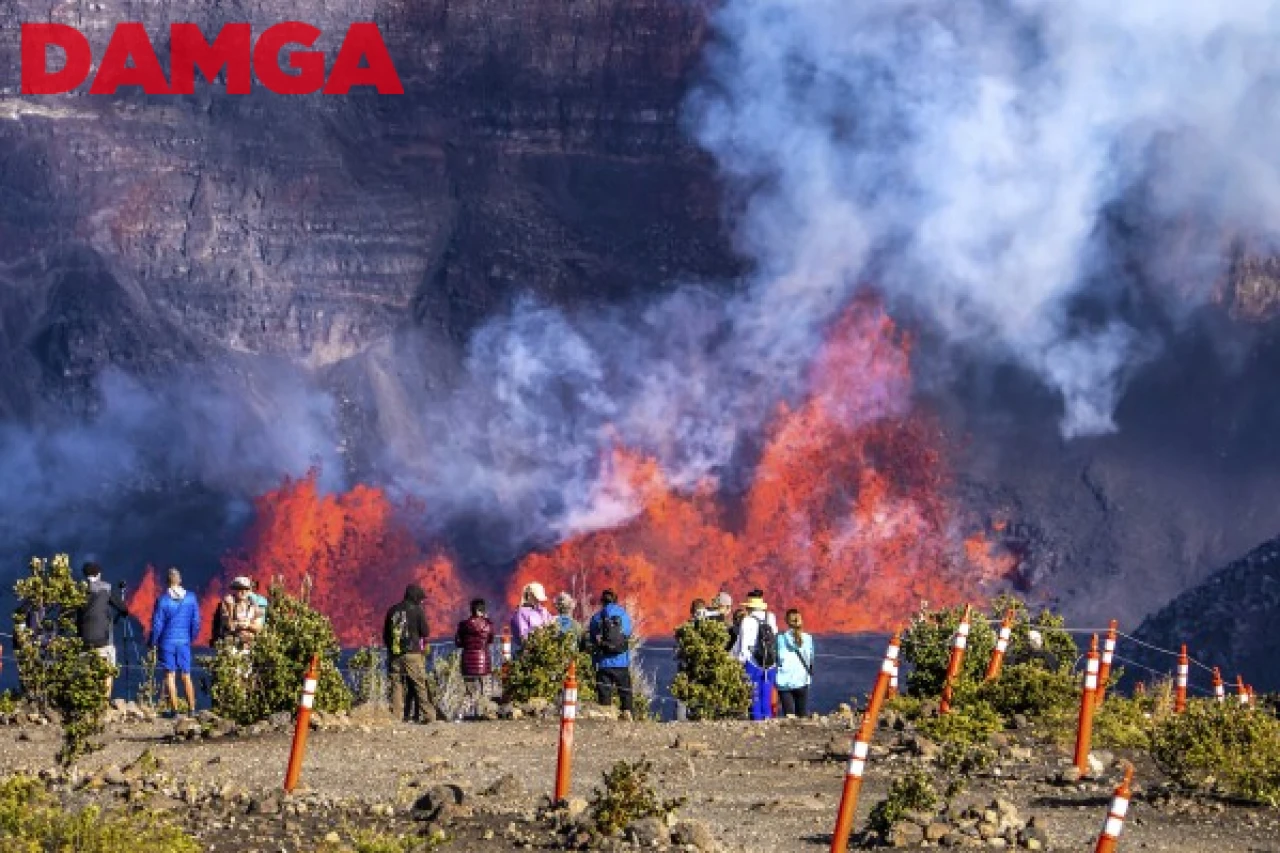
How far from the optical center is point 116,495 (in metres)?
105

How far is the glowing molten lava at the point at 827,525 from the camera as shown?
97250 millimetres

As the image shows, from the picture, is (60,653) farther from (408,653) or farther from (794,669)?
(794,669)

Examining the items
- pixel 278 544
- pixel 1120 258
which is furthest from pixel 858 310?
pixel 278 544

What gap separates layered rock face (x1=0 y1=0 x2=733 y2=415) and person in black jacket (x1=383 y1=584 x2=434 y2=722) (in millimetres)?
76167

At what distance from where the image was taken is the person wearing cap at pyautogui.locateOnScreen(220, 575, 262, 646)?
3284 centimetres

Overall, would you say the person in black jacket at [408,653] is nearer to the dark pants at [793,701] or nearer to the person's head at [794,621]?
the person's head at [794,621]

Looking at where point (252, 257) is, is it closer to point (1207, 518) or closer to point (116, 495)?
point (116, 495)

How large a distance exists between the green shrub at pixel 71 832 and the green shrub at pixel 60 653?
719 centimetres

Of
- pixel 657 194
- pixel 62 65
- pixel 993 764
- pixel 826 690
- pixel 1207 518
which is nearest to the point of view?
pixel 993 764

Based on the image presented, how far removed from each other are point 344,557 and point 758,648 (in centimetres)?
6884

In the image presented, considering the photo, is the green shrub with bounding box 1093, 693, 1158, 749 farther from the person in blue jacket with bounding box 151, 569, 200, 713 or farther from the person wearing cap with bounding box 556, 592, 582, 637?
the person in blue jacket with bounding box 151, 569, 200, 713

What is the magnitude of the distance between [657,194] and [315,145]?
16.2 metres

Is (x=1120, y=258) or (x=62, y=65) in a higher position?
(x=62, y=65)

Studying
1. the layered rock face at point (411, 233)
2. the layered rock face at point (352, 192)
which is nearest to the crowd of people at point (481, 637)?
the layered rock face at point (411, 233)
